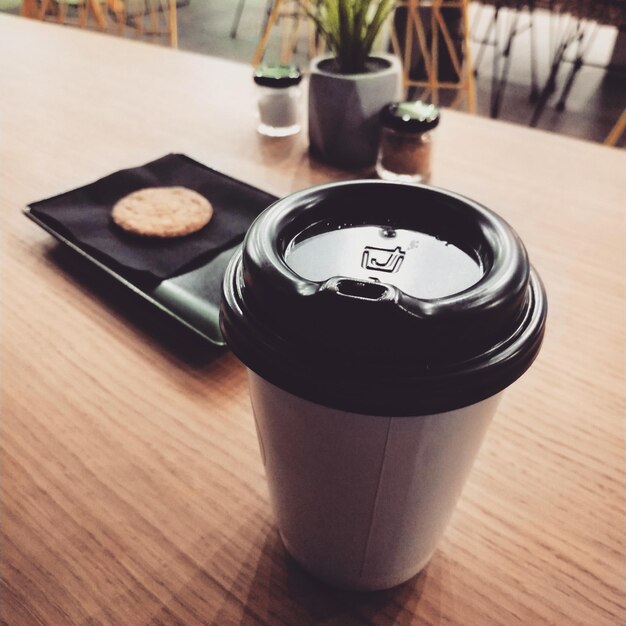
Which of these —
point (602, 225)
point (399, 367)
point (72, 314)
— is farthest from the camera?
point (602, 225)

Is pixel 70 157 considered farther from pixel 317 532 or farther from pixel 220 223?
pixel 317 532

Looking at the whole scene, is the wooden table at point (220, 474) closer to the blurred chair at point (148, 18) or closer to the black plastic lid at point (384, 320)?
the black plastic lid at point (384, 320)

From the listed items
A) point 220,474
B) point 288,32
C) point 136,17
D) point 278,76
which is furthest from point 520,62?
point 220,474

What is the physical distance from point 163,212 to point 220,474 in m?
0.39

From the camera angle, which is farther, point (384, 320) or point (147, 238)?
point (147, 238)

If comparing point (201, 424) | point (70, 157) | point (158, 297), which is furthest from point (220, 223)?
point (70, 157)

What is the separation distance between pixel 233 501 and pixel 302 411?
8.4 inches

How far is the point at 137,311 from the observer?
2.16 feet

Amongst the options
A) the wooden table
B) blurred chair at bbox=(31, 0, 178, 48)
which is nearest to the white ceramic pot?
the wooden table

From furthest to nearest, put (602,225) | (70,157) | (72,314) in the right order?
1. (70,157)
2. (602,225)
3. (72,314)

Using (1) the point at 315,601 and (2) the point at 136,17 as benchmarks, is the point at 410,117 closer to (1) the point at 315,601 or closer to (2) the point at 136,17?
(1) the point at 315,601

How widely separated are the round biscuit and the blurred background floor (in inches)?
123

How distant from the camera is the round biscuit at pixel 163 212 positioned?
0.71m

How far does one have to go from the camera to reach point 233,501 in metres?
0.47
